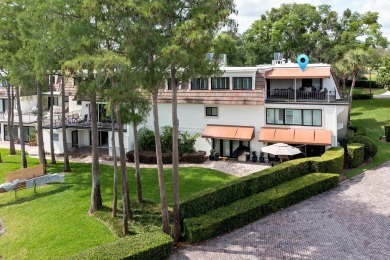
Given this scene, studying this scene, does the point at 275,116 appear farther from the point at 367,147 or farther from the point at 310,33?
the point at 310,33

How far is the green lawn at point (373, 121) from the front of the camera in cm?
2992

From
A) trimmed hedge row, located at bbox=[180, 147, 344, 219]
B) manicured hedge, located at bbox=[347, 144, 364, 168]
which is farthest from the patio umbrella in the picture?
manicured hedge, located at bbox=[347, 144, 364, 168]

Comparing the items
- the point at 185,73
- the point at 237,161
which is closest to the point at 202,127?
the point at 237,161

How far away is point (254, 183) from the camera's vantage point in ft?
72.4

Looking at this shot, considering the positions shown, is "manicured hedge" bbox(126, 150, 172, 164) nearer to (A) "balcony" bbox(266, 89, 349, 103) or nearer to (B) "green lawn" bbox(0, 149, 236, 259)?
(B) "green lawn" bbox(0, 149, 236, 259)

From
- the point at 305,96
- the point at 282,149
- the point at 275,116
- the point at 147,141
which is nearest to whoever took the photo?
the point at 282,149

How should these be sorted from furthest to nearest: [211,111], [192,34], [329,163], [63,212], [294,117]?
[211,111] → [294,117] → [329,163] → [63,212] → [192,34]

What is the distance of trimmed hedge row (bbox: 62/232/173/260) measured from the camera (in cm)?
1412

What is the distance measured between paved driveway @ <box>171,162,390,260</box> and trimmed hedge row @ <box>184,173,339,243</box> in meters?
0.37

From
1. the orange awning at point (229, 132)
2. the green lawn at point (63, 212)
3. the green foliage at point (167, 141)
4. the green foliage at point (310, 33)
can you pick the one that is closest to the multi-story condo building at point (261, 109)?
the orange awning at point (229, 132)

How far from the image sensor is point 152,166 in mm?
30828

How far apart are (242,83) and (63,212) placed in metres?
17.8

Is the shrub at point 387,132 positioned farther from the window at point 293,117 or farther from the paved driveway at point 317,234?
the paved driveway at point 317,234

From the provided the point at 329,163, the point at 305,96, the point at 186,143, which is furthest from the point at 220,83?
the point at 329,163
